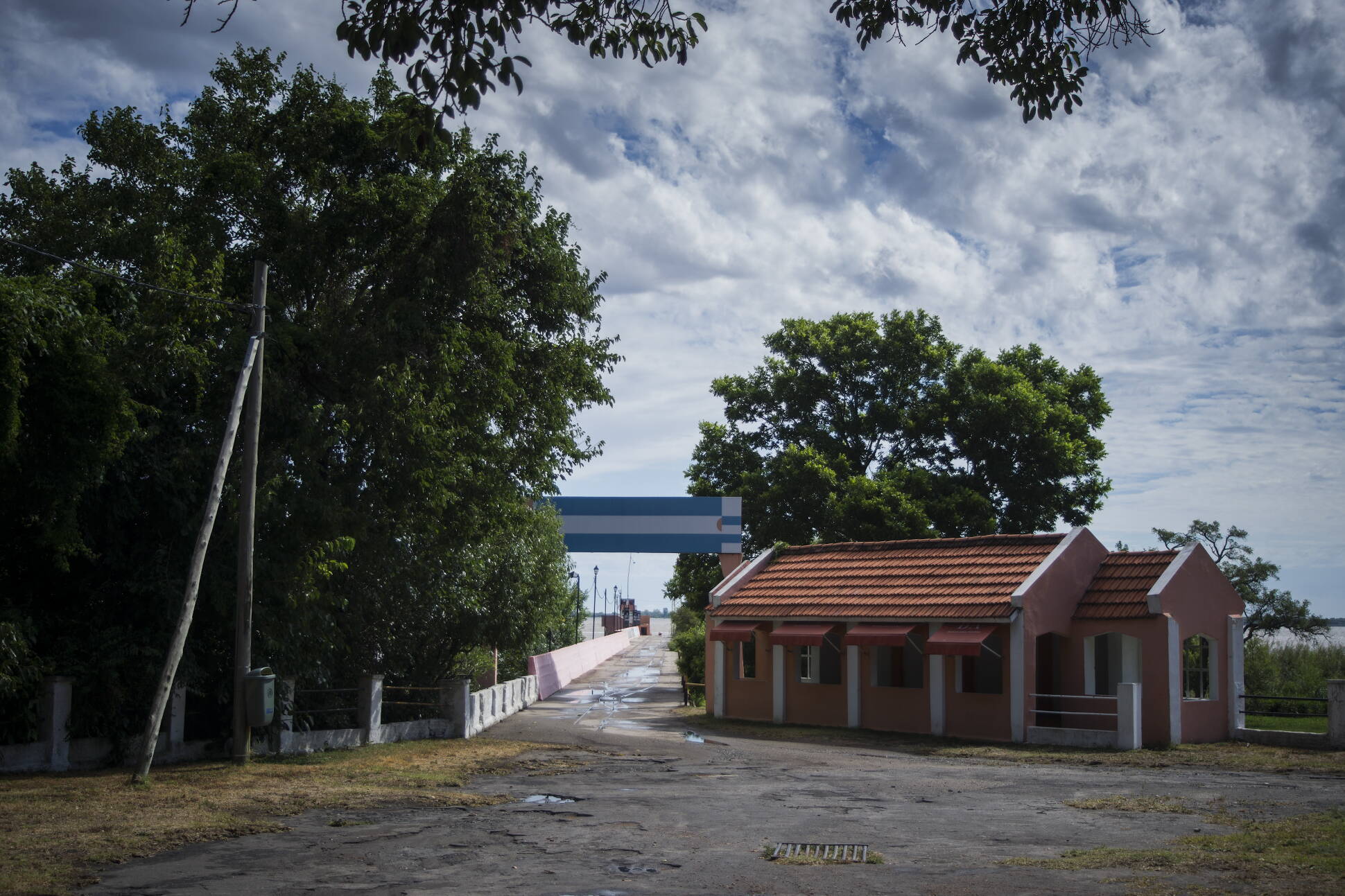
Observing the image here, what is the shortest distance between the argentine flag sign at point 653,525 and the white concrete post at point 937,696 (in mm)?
15390

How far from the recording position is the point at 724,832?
1175 cm

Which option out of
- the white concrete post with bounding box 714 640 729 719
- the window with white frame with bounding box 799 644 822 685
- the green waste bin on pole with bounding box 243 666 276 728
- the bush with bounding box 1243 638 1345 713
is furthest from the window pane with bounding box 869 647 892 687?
the green waste bin on pole with bounding box 243 666 276 728

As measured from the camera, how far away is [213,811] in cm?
1259

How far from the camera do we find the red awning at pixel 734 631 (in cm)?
2823

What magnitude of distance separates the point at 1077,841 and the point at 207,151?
62.7ft

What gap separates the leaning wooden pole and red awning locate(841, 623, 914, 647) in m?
14.1

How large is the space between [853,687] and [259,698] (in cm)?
1401

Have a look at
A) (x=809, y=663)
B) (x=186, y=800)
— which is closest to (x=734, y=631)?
(x=809, y=663)

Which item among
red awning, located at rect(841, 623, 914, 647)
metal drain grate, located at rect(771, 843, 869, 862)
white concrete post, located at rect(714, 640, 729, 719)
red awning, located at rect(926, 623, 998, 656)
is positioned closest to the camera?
metal drain grate, located at rect(771, 843, 869, 862)

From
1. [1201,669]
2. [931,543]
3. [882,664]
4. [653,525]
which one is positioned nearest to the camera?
[1201,669]

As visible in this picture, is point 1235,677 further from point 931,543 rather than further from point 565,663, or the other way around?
point 565,663

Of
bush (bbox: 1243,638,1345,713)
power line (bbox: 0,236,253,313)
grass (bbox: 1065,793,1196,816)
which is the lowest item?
bush (bbox: 1243,638,1345,713)

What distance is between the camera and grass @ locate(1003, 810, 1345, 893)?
900 centimetres

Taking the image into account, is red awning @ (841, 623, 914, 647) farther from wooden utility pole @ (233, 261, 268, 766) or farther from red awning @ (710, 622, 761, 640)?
wooden utility pole @ (233, 261, 268, 766)
